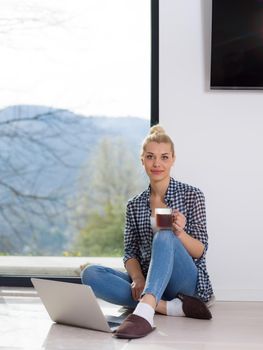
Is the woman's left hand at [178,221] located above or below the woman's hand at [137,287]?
above

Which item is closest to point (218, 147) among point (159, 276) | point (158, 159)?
point (158, 159)

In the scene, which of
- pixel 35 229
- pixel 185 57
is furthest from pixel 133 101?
pixel 35 229

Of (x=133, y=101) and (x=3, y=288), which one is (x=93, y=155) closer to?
(x=133, y=101)

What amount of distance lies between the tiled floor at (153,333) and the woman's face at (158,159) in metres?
0.66

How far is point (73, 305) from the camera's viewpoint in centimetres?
309

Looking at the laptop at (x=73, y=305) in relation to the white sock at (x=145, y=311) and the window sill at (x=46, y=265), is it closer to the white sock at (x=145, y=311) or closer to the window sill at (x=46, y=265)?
the white sock at (x=145, y=311)

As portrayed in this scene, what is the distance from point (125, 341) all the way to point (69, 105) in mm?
2163

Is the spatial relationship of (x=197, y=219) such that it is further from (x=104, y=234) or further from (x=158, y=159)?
(x=104, y=234)

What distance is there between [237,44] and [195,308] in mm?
1432

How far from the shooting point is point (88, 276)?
3.52 meters

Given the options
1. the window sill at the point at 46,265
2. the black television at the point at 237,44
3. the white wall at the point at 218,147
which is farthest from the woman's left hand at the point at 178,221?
the window sill at the point at 46,265

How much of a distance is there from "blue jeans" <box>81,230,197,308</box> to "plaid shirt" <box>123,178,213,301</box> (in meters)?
0.09

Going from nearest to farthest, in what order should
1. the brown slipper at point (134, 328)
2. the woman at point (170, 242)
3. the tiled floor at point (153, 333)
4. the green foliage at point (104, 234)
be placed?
the tiled floor at point (153, 333)
the brown slipper at point (134, 328)
the woman at point (170, 242)
the green foliage at point (104, 234)

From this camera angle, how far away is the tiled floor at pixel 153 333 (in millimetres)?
2814
